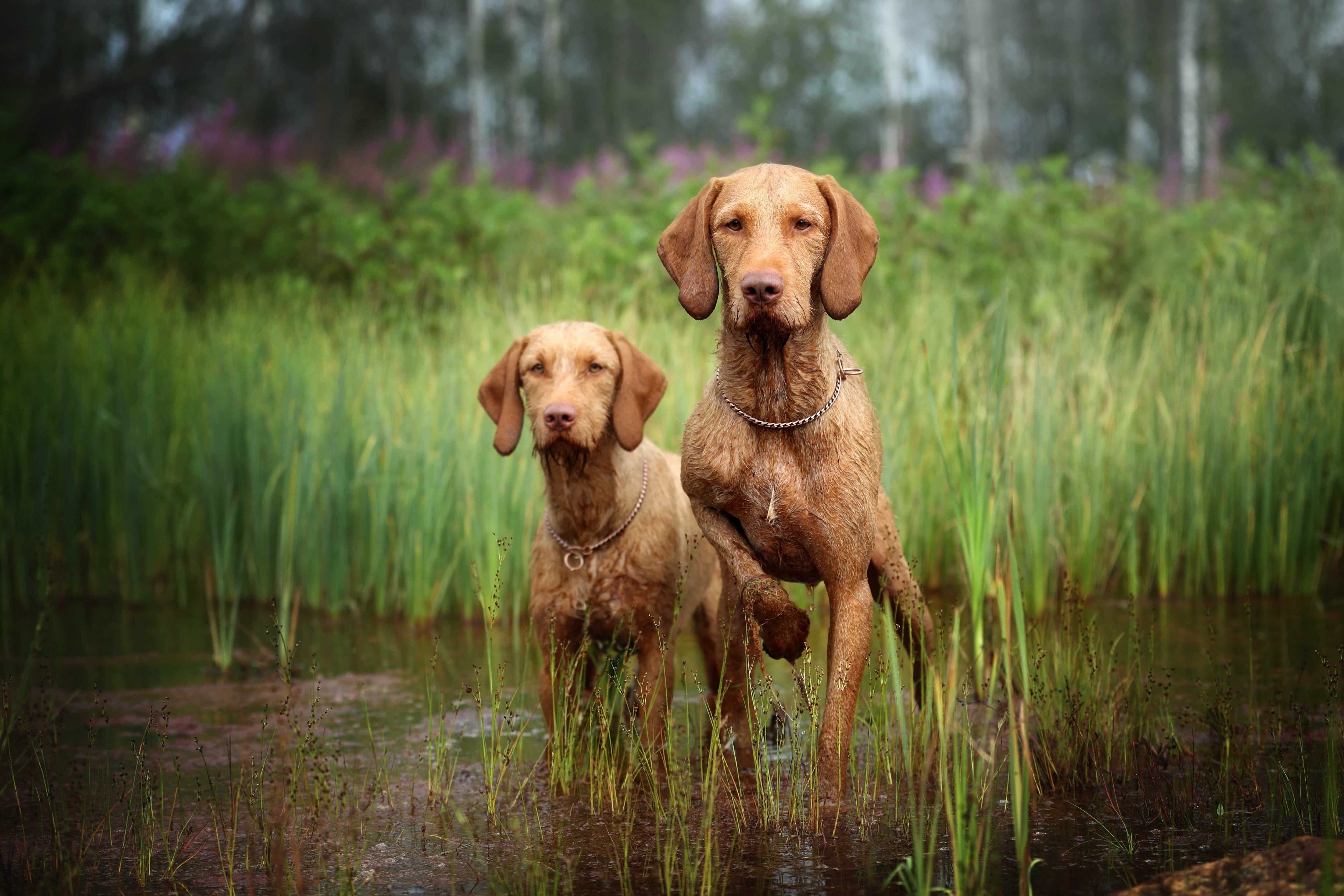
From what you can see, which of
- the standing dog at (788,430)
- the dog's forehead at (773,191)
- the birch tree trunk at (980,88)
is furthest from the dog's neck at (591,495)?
the birch tree trunk at (980,88)

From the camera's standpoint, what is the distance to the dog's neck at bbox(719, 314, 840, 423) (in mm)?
3967

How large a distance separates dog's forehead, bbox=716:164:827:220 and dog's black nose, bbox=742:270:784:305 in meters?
0.31

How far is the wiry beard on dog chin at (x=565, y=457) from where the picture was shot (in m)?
4.50

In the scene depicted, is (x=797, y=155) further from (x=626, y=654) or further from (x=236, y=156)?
(x=626, y=654)

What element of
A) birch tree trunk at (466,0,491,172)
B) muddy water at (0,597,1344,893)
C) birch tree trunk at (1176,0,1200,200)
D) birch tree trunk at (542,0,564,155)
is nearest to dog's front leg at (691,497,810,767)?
muddy water at (0,597,1344,893)

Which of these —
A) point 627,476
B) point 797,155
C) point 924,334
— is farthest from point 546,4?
point 627,476

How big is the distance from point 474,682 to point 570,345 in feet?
6.46

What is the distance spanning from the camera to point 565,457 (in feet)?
15.1

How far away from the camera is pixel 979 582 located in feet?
10.7

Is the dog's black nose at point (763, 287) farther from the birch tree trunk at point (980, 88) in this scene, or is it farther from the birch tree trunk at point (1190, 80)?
the birch tree trunk at point (980, 88)

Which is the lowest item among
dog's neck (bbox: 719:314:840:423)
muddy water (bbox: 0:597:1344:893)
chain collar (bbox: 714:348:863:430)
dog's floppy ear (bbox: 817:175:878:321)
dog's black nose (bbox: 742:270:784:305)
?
muddy water (bbox: 0:597:1344:893)

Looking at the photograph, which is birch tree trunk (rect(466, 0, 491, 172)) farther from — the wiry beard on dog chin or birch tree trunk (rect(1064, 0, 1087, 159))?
the wiry beard on dog chin

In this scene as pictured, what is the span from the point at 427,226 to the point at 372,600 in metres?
4.62

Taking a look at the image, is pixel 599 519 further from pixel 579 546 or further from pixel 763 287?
pixel 763 287
